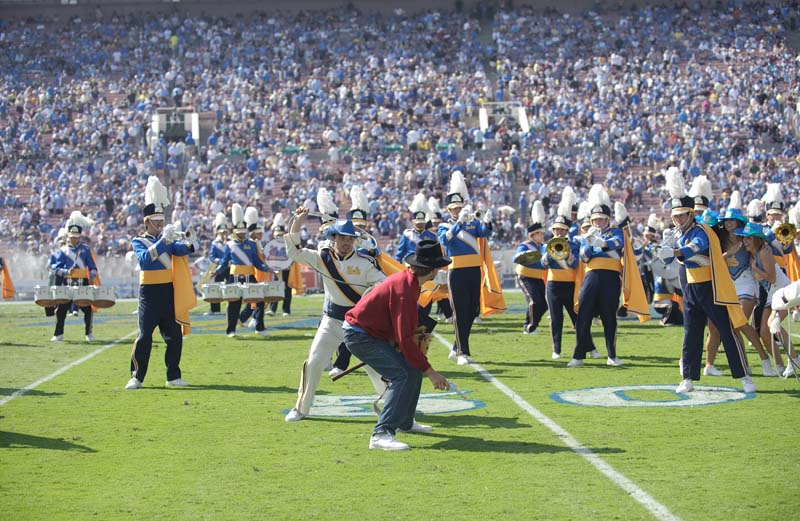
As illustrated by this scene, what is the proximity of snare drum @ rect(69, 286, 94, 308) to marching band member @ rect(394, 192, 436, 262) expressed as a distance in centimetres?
472

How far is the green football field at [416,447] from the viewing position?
252 inches

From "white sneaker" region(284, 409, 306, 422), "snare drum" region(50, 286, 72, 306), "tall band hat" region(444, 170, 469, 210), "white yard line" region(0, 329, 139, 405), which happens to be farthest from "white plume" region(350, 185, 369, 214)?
"snare drum" region(50, 286, 72, 306)

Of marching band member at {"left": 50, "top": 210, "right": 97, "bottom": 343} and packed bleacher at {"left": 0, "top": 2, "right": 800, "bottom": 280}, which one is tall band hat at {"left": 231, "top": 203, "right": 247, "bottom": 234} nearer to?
marching band member at {"left": 50, "top": 210, "right": 97, "bottom": 343}

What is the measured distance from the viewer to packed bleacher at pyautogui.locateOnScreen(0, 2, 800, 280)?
3588cm

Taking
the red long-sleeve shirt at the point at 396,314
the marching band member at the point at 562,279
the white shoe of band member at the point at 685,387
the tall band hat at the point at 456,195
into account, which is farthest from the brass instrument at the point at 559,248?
the red long-sleeve shirt at the point at 396,314

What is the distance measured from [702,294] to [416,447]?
3.49 metres

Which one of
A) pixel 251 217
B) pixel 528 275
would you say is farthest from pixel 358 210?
pixel 251 217

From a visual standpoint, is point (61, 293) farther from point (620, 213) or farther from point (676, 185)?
point (676, 185)

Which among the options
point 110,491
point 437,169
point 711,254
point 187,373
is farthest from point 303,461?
point 437,169

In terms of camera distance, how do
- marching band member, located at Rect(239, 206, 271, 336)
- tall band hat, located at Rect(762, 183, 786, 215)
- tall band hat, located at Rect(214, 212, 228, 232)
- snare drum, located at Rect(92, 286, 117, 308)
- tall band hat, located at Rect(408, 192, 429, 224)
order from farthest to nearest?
1. tall band hat, located at Rect(214, 212, 228, 232)
2. marching band member, located at Rect(239, 206, 271, 336)
3. snare drum, located at Rect(92, 286, 117, 308)
4. tall band hat, located at Rect(408, 192, 429, 224)
5. tall band hat, located at Rect(762, 183, 786, 215)

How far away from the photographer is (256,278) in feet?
60.8

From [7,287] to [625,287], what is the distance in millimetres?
11717

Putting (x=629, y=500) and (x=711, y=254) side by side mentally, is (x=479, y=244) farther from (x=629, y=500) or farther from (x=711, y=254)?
(x=629, y=500)

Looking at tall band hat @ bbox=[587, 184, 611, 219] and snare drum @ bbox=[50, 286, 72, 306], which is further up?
tall band hat @ bbox=[587, 184, 611, 219]
